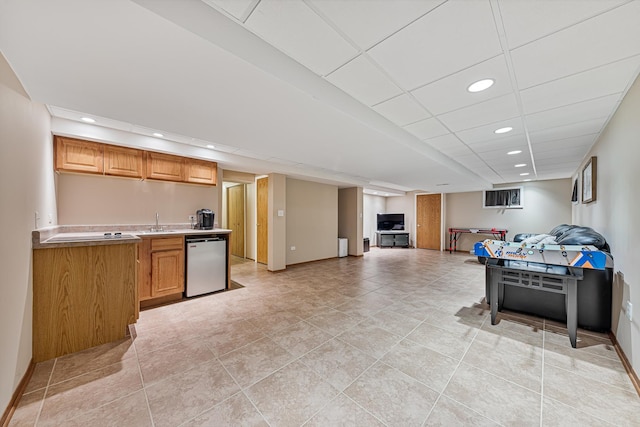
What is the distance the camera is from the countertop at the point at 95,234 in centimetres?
217

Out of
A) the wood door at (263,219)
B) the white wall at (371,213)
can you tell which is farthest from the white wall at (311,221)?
the white wall at (371,213)

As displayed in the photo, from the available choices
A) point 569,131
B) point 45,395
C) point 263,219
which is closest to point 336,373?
point 45,395

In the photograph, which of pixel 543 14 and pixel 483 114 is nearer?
pixel 543 14

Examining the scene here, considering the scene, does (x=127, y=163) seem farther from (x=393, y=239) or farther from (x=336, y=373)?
(x=393, y=239)

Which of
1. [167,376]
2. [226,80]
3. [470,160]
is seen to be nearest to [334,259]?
[470,160]

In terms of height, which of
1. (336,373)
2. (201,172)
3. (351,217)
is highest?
(201,172)

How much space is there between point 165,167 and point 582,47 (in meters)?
4.72

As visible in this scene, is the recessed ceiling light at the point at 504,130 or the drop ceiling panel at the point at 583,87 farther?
the recessed ceiling light at the point at 504,130

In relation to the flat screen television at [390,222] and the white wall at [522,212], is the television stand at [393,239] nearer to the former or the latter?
the flat screen television at [390,222]

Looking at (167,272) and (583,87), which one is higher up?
(583,87)

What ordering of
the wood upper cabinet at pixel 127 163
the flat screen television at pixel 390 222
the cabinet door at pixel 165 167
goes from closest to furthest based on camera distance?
1. the wood upper cabinet at pixel 127 163
2. the cabinet door at pixel 165 167
3. the flat screen television at pixel 390 222

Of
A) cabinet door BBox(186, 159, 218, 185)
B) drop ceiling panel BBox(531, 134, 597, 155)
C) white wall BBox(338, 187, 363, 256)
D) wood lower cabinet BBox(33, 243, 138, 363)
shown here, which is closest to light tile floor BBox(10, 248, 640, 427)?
wood lower cabinet BBox(33, 243, 138, 363)

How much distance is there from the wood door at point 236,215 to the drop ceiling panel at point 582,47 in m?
6.48

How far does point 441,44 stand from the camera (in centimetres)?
156
